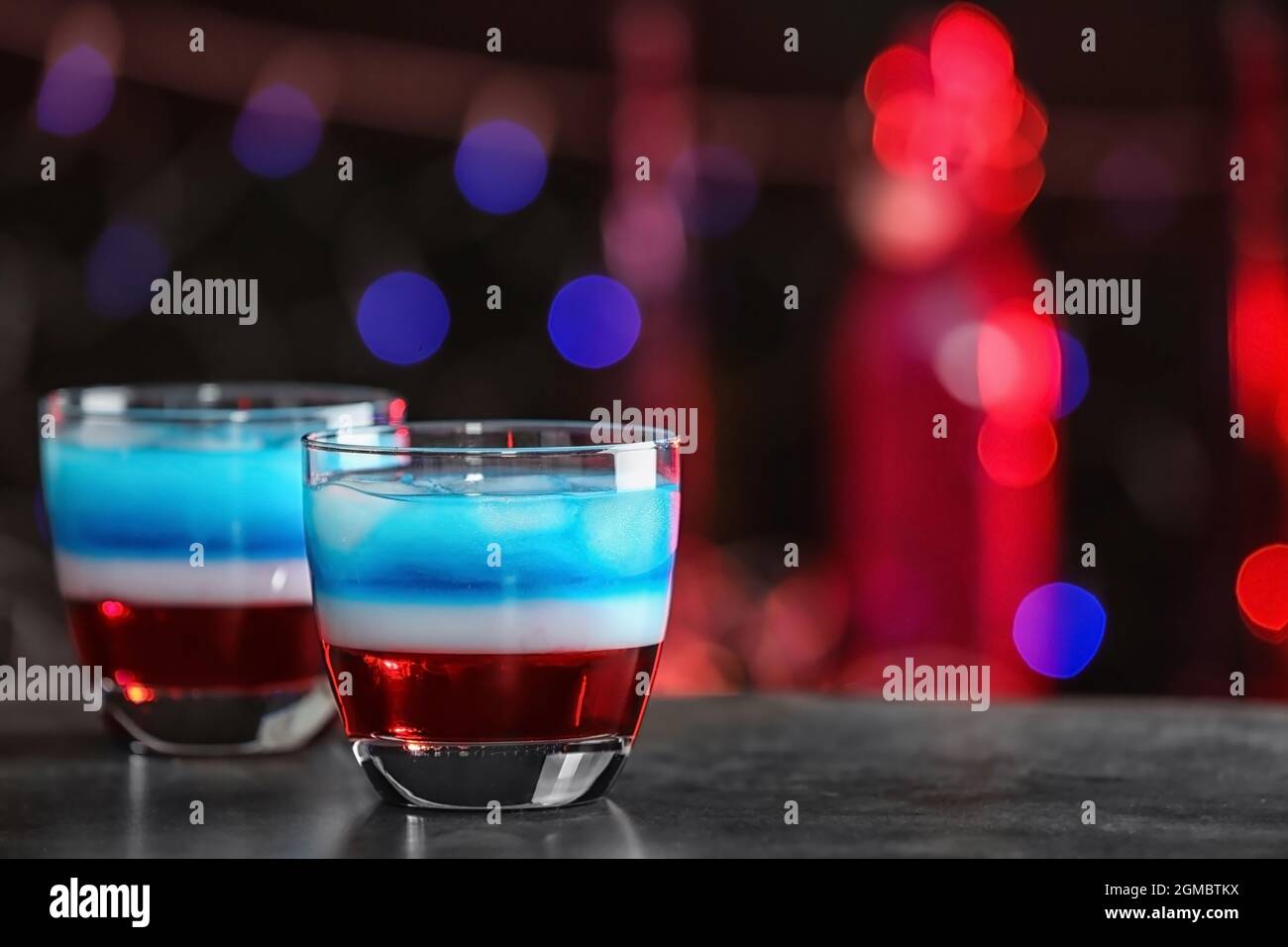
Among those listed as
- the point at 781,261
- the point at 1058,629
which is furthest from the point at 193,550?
the point at 1058,629

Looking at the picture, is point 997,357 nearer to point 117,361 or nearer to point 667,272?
point 667,272

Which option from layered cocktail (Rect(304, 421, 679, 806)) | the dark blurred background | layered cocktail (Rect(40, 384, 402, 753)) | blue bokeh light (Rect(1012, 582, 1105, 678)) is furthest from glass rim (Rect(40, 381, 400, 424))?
blue bokeh light (Rect(1012, 582, 1105, 678))

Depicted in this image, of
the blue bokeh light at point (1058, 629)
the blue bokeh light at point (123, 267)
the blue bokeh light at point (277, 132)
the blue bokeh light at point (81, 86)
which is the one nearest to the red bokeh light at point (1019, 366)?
the blue bokeh light at point (1058, 629)

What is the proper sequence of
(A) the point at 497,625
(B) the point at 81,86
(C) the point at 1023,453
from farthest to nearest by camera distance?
(C) the point at 1023,453, (B) the point at 81,86, (A) the point at 497,625

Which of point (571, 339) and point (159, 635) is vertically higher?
point (571, 339)

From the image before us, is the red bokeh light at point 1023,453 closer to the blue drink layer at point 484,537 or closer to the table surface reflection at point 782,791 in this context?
the table surface reflection at point 782,791

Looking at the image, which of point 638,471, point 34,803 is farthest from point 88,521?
point 638,471

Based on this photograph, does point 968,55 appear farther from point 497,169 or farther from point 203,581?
point 203,581
